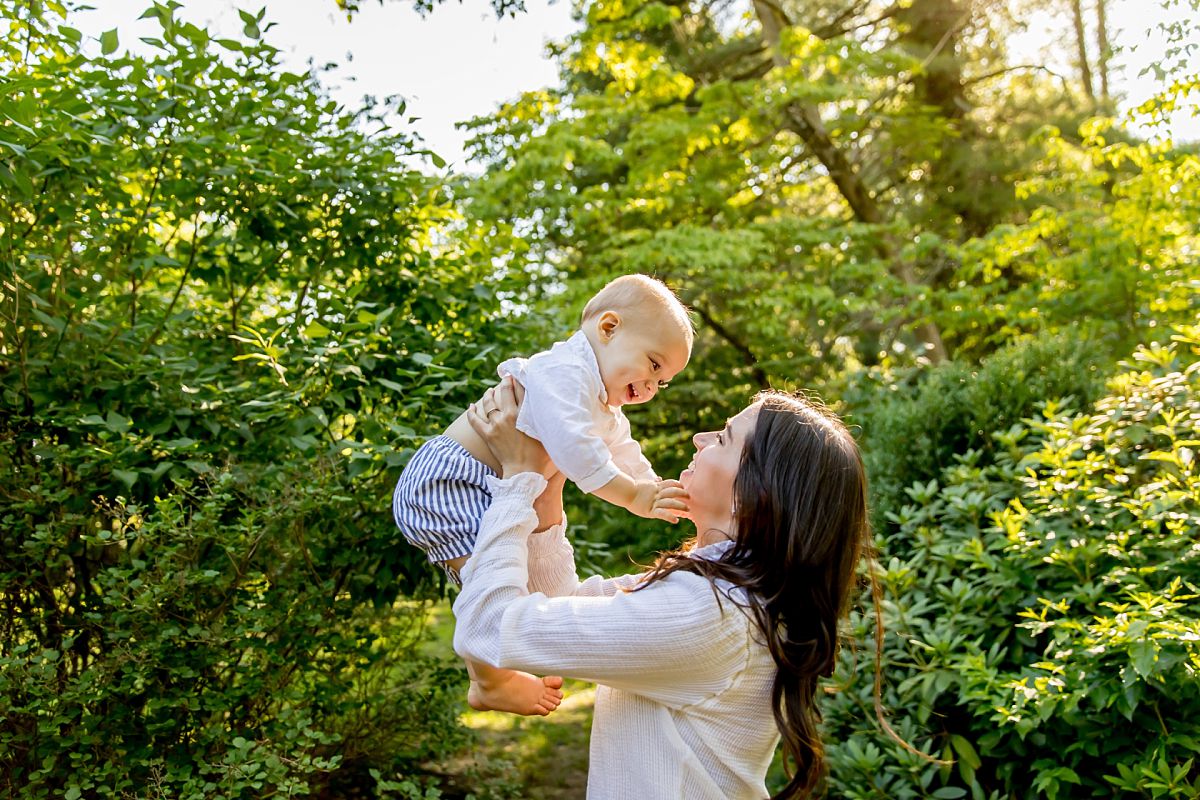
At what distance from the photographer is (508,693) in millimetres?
1884

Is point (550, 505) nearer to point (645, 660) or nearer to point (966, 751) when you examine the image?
point (645, 660)

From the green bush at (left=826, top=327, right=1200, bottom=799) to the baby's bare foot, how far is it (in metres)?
1.74

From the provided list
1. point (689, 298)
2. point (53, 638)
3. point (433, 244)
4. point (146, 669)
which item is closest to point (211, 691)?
point (146, 669)

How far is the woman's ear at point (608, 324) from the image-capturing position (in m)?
2.22

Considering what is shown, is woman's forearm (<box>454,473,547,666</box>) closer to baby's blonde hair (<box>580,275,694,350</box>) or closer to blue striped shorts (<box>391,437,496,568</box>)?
blue striped shorts (<box>391,437,496,568</box>)

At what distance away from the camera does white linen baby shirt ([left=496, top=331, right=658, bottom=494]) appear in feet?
6.63

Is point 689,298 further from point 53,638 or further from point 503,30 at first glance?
point 53,638

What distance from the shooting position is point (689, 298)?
30.9 feet

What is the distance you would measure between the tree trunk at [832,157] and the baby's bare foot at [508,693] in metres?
9.36

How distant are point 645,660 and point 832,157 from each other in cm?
1054

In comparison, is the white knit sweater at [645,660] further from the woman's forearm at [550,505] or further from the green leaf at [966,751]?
the green leaf at [966,751]

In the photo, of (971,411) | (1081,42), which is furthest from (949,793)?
(1081,42)

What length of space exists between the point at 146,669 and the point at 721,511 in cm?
161

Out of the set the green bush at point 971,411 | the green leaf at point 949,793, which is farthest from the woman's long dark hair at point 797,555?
the green bush at point 971,411
